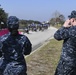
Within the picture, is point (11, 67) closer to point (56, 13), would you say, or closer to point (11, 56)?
point (11, 56)

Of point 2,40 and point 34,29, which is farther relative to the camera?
point 34,29

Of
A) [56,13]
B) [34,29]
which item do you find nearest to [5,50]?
[34,29]

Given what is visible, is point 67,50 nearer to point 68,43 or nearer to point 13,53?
point 68,43

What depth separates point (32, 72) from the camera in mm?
12719

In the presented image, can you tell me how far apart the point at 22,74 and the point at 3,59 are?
15.9 inches

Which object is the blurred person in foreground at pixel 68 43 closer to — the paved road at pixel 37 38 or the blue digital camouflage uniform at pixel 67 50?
the blue digital camouflage uniform at pixel 67 50

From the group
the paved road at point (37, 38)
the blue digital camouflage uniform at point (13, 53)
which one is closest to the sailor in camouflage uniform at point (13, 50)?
the blue digital camouflage uniform at point (13, 53)

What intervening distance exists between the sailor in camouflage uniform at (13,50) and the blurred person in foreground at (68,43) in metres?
0.91

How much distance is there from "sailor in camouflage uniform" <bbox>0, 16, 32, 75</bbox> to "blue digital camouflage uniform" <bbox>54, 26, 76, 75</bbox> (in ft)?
2.94

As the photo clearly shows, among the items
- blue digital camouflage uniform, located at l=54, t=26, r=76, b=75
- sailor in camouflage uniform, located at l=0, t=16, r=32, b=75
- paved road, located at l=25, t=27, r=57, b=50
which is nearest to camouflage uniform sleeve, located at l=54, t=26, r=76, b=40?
blue digital camouflage uniform, located at l=54, t=26, r=76, b=75

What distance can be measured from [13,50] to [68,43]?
3.93 feet

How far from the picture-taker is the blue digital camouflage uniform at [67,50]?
7.25 m

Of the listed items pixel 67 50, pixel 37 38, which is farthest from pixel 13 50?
pixel 37 38

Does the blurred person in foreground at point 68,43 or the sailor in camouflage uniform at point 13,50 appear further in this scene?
the blurred person in foreground at point 68,43
